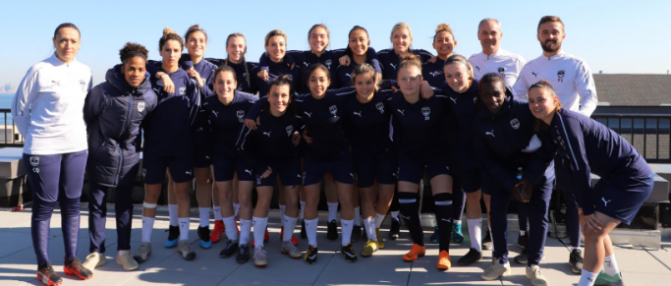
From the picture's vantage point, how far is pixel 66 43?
11.5 ft

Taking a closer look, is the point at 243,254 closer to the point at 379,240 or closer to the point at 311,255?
the point at 311,255

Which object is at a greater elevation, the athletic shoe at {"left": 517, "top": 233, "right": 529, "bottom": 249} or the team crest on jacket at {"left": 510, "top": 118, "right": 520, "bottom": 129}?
the team crest on jacket at {"left": 510, "top": 118, "right": 520, "bottom": 129}

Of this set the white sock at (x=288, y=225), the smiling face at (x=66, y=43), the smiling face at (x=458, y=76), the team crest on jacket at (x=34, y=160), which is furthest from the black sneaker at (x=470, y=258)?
the smiling face at (x=66, y=43)

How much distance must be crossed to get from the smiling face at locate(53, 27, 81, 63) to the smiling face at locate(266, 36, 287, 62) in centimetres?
179

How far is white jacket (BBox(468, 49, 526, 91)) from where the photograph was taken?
4.50 m

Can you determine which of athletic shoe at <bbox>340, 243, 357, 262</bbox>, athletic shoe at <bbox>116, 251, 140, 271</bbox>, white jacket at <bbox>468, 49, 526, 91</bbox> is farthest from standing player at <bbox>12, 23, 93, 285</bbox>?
white jacket at <bbox>468, 49, 526, 91</bbox>

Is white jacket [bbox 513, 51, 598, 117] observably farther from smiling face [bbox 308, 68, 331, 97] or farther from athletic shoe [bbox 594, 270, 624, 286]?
smiling face [bbox 308, 68, 331, 97]

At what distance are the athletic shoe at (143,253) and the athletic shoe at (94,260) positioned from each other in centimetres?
26

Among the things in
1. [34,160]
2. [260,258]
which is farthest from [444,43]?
[34,160]

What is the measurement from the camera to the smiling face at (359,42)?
15.7ft

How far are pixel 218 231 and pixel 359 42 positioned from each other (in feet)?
7.81

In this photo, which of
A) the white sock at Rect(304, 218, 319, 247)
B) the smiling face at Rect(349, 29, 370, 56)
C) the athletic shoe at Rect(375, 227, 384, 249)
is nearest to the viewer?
the white sock at Rect(304, 218, 319, 247)

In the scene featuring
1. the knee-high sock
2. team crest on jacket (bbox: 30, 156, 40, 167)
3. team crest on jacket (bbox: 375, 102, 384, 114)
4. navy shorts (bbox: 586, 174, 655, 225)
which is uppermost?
team crest on jacket (bbox: 375, 102, 384, 114)

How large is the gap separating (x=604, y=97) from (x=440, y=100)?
15.9 meters
